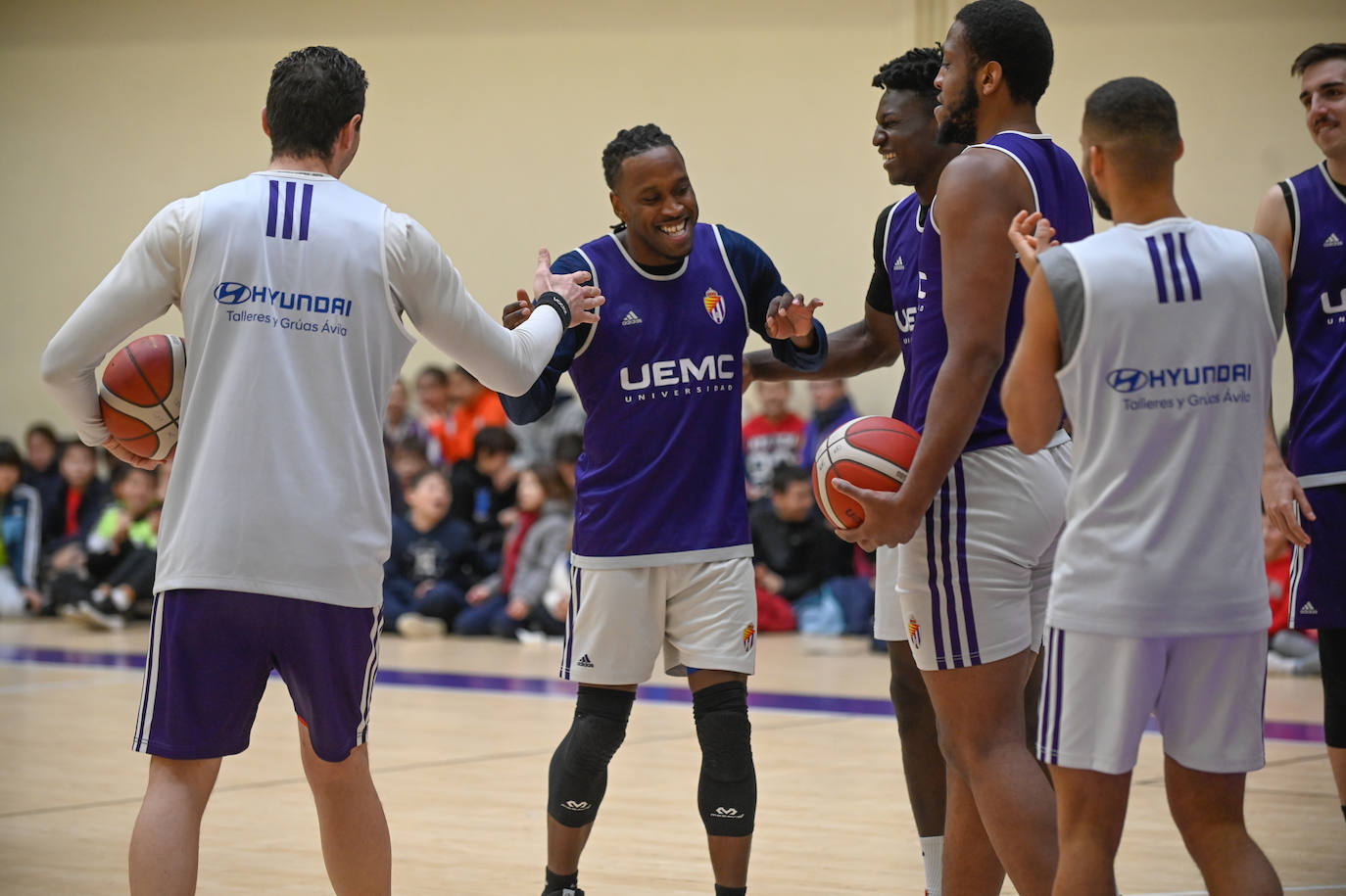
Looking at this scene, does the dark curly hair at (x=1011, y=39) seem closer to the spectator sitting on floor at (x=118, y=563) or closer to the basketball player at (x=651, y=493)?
the basketball player at (x=651, y=493)

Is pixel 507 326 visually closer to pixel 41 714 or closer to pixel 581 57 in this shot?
pixel 41 714

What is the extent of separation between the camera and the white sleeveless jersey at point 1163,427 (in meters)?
2.73

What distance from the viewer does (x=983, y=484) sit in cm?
336

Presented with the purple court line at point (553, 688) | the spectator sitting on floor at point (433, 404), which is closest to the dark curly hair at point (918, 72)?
the purple court line at point (553, 688)

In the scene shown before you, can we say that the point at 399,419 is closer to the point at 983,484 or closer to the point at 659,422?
the point at 659,422

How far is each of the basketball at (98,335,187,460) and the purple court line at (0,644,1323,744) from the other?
5.08m

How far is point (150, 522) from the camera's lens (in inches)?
516

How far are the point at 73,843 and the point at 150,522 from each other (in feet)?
27.8

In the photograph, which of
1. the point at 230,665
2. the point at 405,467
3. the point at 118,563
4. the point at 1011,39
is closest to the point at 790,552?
the point at 405,467

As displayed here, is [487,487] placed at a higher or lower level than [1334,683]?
higher

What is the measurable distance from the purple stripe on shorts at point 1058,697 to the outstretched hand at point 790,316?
1431 mm

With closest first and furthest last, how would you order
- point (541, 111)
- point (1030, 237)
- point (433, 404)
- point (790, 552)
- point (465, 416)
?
point (1030, 237), point (790, 552), point (465, 416), point (433, 404), point (541, 111)

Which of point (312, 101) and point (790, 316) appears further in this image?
point (790, 316)

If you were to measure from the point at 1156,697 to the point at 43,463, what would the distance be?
13393mm
